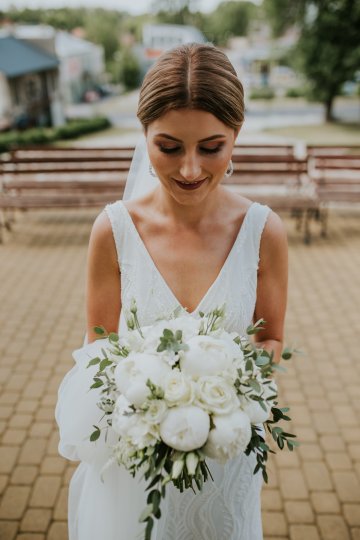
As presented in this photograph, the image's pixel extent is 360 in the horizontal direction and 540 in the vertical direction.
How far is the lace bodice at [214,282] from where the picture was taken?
1885 mm

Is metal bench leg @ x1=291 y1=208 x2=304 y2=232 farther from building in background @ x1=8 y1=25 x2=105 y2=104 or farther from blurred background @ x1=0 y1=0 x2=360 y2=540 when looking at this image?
building in background @ x1=8 y1=25 x2=105 y2=104

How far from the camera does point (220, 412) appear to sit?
1.24 metres

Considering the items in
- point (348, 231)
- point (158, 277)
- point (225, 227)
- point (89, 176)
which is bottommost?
point (89, 176)

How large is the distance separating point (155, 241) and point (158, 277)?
0.17 m

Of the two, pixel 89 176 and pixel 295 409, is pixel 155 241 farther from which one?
pixel 89 176

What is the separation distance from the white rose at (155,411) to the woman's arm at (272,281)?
762 mm

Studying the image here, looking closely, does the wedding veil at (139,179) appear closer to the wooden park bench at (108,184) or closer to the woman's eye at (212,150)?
the woman's eye at (212,150)

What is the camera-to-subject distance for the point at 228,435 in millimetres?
1228

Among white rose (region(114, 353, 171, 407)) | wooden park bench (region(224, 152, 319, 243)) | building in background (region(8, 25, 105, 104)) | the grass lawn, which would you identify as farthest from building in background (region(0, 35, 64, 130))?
white rose (region(114, 353, 171, 407))

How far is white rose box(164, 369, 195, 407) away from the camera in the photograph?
123 cm

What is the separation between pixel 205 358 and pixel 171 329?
6.3 inches

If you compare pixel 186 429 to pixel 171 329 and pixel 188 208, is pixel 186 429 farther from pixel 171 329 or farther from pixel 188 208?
pixel 188 208

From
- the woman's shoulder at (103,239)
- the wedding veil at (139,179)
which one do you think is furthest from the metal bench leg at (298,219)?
the woman's shoulder at (103,239)

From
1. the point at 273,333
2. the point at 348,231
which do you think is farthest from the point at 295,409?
the point at 348,231
